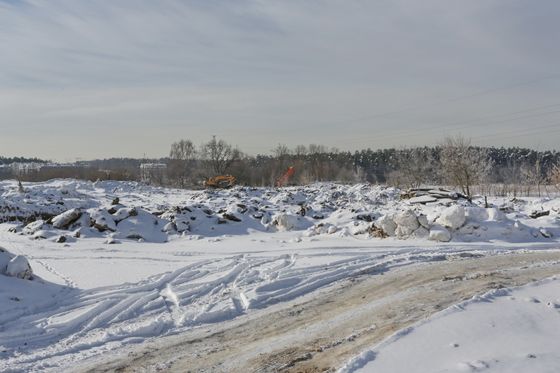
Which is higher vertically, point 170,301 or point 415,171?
point 415,171

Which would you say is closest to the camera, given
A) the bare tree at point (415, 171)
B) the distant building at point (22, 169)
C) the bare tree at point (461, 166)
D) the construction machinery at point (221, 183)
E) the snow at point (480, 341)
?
the snow at point (480, 341)

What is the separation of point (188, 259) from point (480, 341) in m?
8.54

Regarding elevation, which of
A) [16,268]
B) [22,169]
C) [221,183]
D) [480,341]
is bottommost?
[480,341]

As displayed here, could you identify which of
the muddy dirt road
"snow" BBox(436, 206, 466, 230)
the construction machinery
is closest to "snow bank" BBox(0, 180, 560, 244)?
"snow" BBox(436, 206, 466, 230)

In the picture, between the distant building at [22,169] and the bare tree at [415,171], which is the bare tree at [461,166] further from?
the distant building at [22,169]

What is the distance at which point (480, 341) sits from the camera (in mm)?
5672

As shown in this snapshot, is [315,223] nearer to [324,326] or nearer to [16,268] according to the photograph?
[16,268]

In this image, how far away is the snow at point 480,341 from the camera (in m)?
4.99

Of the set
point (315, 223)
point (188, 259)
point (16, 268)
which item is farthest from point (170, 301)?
point (315, 223)

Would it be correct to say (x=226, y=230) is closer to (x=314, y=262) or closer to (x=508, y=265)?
(x=314, y=262)

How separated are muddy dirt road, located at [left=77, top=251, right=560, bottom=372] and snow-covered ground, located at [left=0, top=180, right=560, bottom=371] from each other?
51cm

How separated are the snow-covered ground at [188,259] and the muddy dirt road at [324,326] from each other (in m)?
0.51

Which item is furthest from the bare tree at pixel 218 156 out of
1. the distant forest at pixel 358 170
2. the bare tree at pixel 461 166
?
the bare tree at pixel 461 166

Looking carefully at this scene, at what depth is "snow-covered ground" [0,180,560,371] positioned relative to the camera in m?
7.56
